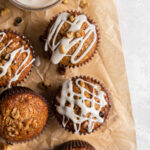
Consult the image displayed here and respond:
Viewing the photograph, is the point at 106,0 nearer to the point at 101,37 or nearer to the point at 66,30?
the point at 101,37

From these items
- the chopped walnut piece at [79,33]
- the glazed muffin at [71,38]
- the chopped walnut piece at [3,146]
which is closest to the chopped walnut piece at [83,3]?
the glazed muffin at [71,38]

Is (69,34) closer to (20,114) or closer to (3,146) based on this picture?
(20,114)

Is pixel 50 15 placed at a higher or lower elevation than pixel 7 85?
higher

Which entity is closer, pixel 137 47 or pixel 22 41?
pixel 22 41

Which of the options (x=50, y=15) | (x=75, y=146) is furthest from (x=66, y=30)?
(x=75, y=146)

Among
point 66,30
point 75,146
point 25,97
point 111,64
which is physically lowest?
point 75,146

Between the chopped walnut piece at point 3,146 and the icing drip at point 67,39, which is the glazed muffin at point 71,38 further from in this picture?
the chopped walnut piece at point 3,146

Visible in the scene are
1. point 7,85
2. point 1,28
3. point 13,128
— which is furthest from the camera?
point 1,28
